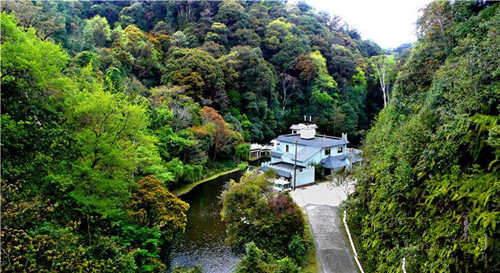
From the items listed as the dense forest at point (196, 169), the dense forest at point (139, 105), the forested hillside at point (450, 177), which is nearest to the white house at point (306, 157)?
the dense forest at point (139, 105)

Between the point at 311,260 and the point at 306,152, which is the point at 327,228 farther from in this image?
the point at 306,152

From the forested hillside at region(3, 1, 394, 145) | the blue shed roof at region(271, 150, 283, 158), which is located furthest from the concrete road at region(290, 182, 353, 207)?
the forested hillside at region(3, 1, 394, 145)

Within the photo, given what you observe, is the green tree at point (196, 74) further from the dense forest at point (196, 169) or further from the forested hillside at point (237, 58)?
the dense forest at point (196, 169)

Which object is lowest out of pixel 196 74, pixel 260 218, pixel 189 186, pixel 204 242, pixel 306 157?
pixel 189 186

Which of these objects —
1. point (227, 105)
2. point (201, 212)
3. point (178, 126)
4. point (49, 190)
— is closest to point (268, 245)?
point (201, 212)

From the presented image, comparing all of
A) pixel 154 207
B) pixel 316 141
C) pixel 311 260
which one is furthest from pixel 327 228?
pixel 316 141

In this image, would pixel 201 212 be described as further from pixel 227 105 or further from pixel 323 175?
pixel 227 105
